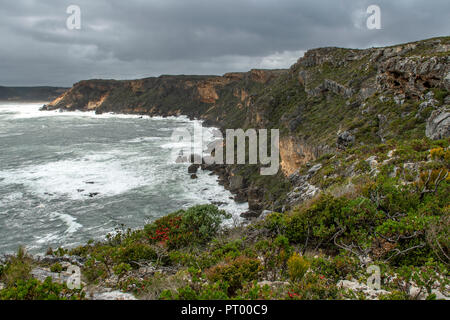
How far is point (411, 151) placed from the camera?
8.56 metres

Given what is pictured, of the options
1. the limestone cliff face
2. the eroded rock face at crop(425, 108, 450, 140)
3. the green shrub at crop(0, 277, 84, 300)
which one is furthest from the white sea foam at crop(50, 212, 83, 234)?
the limestone cliff face

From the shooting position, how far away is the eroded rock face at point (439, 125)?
9.62m


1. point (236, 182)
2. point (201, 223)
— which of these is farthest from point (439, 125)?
point (236, 182)

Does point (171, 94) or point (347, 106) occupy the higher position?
point (171, 94)

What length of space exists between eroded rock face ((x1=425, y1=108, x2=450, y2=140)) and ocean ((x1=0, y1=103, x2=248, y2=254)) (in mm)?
14437

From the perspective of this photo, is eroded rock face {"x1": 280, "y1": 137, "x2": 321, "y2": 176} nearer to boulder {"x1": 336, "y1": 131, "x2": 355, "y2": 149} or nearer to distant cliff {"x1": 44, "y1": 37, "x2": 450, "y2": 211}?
distant cliff {"x1": 44, "y1": 37, "x2": 450, "y2": 211}

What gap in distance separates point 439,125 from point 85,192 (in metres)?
27.7

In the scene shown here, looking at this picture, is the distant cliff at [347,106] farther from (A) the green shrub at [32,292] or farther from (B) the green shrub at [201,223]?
(A) the green shrub at [32,292]

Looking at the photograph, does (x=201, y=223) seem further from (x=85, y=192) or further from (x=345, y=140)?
(x=85, y=192)

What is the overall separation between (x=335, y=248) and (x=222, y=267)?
2.80 metres

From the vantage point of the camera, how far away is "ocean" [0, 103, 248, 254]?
62.6 feet

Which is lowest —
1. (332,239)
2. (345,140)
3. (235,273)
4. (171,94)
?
(332,239)

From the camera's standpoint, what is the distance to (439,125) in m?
10.1

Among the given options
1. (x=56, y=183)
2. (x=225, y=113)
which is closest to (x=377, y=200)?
(x=56, y=183)
